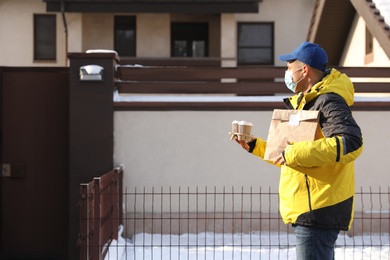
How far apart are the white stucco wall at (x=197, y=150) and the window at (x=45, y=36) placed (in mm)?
11134

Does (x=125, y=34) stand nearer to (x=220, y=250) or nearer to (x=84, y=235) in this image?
(x=220, y=250)

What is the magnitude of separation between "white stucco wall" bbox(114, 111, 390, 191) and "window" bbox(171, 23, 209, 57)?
10702 millimetres

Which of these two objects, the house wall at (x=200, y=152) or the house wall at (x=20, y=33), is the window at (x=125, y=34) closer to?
the house wall at (x=20, y=33)

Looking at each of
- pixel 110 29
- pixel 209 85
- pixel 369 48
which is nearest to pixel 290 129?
pixel 209 85

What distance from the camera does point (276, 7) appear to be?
20094 mm

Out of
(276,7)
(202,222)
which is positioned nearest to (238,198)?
(202,222)

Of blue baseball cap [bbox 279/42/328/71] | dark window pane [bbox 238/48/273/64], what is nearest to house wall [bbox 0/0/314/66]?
dark window pane [bbox 238/48/273/64]

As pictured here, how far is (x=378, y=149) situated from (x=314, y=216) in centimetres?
635

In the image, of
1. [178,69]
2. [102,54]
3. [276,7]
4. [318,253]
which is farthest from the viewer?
[276,7]

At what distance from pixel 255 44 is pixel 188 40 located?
2068 mm

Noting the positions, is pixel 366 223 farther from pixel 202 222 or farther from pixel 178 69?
pixel 178 69

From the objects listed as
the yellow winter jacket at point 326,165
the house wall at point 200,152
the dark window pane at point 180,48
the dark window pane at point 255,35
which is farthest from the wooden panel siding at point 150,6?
the yellow winter jacket at point 326,165

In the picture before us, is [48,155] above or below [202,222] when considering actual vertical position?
above

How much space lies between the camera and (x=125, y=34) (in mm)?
20141
